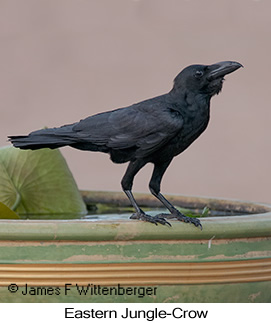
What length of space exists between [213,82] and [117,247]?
16.9 inches

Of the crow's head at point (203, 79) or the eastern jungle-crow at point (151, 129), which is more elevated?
the crow's head at point (203, 79)

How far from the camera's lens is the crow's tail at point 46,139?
164 centimetres

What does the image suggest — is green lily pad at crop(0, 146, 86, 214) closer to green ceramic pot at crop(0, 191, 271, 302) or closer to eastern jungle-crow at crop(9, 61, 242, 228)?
eastern jungle-crow at crop(9, 61, 242, 228)

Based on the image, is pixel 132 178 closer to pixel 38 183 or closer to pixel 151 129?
pixel 151 129

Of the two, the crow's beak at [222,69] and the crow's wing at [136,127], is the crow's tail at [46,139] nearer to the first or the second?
the crow's wing at [136,127]

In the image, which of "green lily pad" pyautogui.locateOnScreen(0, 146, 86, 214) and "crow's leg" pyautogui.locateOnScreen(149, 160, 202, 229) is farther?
"green lily pad" pyautogui.locateOnScreen(0, 146, 86, 214)

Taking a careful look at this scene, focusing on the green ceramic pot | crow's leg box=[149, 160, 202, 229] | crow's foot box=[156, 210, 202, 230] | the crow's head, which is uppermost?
the crow's head

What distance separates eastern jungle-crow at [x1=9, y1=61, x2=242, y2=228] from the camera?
5.22 feet

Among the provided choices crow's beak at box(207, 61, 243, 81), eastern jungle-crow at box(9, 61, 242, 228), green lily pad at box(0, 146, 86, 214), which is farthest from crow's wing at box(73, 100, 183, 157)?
green lily pad at box(0, 146, 86, 214)

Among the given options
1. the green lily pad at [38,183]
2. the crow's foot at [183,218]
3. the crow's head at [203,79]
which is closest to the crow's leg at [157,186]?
the crow's foot at [183,218]

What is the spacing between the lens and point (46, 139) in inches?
64.9

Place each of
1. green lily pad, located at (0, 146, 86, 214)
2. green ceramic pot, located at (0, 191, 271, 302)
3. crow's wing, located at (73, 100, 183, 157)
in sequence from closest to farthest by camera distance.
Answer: green ceramic pot, located at (0, 191, 271, 302) → crow's wing, located at (73, 100, 183, 157) → green lily pad, located at (0, 146, 86, 214)

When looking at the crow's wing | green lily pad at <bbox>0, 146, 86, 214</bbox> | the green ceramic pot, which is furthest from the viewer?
green lily pad at <bbox>0, 146, 86, 214</bbox>
